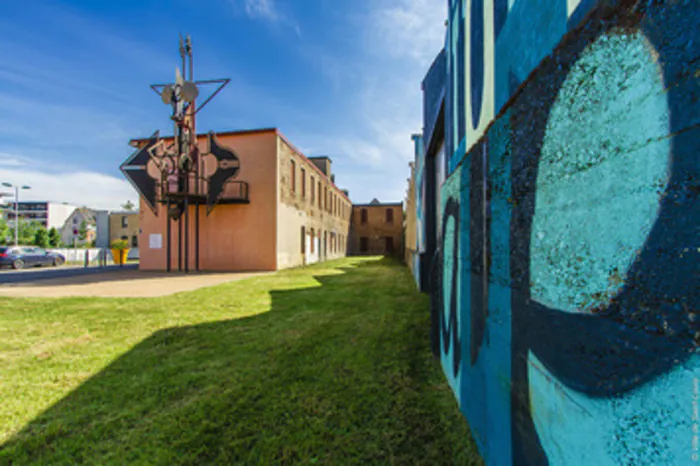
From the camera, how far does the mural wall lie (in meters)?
0.67

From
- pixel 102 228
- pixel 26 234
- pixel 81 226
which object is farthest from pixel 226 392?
pixel 81 226

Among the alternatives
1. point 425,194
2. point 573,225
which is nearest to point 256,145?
point 425,194

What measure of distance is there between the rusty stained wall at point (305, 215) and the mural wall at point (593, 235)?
15.4 meters

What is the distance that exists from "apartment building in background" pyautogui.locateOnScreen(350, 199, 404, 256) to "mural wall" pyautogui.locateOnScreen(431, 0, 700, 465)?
116 ft

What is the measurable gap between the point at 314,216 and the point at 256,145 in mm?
7831

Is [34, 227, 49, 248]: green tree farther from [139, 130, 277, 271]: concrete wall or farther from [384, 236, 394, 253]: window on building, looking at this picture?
[384, 236, 394, 253]: window on building

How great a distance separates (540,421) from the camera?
122 centimetres

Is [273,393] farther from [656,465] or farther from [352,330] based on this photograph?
[656,465]

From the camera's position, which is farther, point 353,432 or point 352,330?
point 352,330

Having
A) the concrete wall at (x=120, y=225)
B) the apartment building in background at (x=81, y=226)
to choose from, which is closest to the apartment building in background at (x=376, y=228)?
the concrete wall at (x=120, y=225)

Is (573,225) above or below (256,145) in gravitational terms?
below

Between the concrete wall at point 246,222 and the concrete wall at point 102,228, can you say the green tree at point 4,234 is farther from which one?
the concrete wall at point 246,222

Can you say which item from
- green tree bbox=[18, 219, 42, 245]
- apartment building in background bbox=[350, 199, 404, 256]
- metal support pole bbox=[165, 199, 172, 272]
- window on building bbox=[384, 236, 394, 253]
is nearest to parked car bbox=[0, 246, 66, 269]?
metal support pole bbox=[165, 199, 172, 272]

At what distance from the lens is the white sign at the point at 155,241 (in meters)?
16.7
